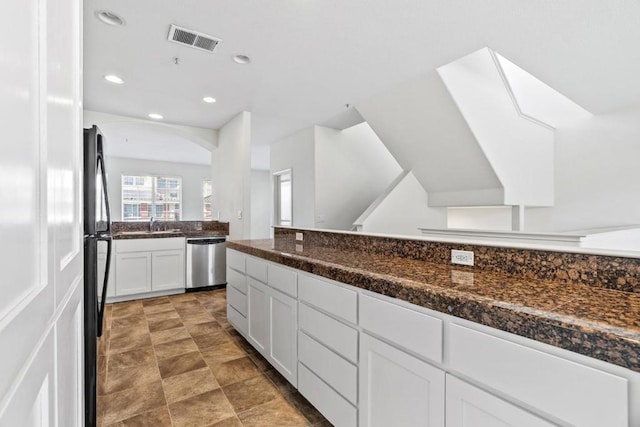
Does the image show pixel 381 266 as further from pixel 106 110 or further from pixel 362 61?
pixel 106 110

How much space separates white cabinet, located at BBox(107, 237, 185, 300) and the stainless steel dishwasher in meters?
0.12

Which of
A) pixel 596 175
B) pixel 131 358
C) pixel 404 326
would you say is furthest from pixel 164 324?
pixel 596 175

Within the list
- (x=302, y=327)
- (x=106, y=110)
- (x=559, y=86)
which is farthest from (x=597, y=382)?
(x=106, y=110)

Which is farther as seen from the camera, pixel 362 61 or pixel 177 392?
pixel 362 61

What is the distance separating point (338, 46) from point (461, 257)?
212cm

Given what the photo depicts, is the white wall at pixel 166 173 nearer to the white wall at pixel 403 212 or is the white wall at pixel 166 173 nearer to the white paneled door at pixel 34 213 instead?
the white wall at pixel 403 212

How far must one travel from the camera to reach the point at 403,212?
5.10 m

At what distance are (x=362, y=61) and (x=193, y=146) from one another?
191 inches

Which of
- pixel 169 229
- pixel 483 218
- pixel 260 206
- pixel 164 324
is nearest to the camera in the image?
pixel 164 324

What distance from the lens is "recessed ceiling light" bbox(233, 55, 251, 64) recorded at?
2811mm

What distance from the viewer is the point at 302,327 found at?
178 centimetres

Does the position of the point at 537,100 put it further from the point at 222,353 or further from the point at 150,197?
the point at 150,197

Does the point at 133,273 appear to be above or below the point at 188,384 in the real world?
above

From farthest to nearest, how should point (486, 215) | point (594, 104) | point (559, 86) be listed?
point (486, 215) < point (594, 104) < point (559, 86)
